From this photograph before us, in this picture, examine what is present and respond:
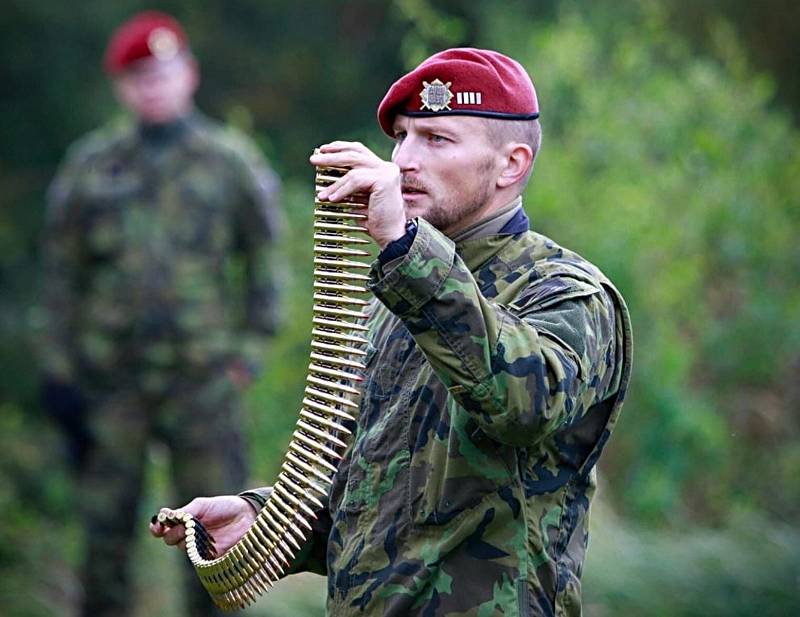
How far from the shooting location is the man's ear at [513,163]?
4.04 metres

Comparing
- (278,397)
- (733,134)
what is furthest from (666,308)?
(278,397)

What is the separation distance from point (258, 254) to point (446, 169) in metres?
4.96

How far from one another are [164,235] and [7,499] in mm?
3372

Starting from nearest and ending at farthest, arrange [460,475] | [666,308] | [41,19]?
[460,475]
[666,308]
[41,19]

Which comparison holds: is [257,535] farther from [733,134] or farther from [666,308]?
[733,134]

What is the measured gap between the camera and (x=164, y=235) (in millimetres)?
8734

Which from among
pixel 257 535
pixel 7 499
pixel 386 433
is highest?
pixel 386 433

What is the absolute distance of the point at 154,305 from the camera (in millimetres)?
8719

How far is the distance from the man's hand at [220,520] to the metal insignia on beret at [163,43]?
17.2 feet

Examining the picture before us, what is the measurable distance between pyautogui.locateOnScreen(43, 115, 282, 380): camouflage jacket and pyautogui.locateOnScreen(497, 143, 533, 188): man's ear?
190 inches

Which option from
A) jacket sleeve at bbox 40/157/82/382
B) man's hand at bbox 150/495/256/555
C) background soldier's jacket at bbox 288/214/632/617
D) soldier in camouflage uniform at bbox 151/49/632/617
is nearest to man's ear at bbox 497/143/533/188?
soldier in camouflage uniform at bbox 151/49/632/617

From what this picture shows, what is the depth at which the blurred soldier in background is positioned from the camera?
862 cm

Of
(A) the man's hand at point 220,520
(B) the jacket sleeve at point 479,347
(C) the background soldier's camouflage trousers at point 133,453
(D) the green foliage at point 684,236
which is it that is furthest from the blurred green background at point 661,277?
(B) the jacket sleeve at point 479,347

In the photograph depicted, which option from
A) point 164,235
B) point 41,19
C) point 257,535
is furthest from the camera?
point 41,19
